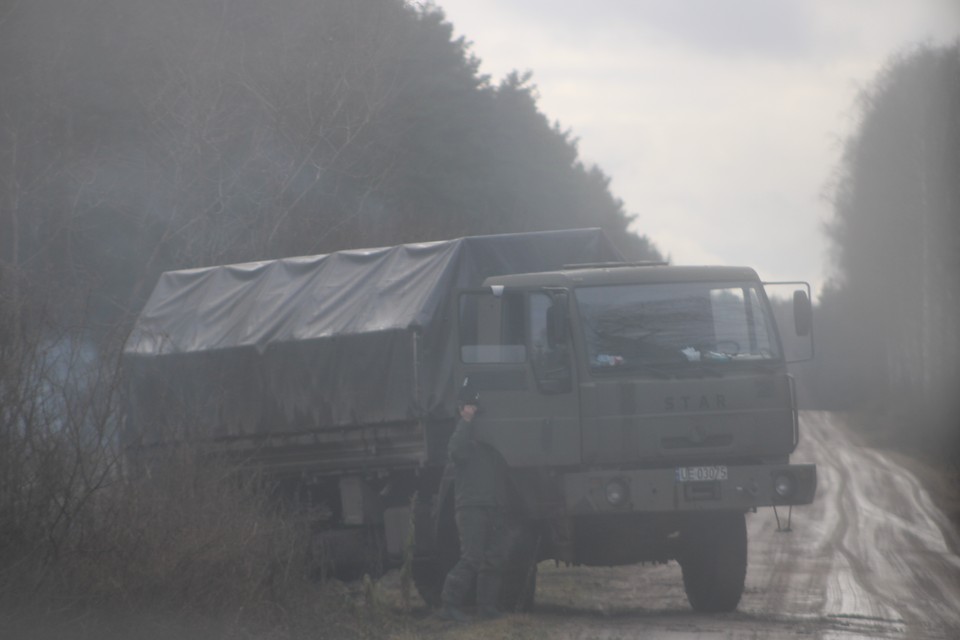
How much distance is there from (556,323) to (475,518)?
1.67 metres

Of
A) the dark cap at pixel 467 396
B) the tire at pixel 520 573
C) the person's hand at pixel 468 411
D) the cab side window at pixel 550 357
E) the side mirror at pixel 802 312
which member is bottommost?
the tire at pixel 520 573

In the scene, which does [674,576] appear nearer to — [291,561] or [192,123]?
[291,561]

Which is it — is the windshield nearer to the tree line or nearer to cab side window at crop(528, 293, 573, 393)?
cab side window at crop(528, 293, 573, 393)

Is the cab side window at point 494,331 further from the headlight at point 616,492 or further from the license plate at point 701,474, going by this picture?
the license plate at point 701,474

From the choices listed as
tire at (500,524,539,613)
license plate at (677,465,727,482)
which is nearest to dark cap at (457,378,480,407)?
tire at (500,524,539,613)

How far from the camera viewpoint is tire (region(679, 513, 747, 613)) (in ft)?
34.1

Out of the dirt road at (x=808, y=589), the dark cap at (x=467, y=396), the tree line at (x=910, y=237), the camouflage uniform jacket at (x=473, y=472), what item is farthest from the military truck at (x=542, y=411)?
the tree line at (x=910, y=237)

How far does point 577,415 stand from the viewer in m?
9.92

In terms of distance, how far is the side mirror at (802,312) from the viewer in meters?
10.8

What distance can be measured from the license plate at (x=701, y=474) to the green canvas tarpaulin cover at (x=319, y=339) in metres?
2.23

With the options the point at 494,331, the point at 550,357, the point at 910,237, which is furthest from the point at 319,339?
the point at 910,237

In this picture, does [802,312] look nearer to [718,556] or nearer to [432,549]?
[718,556]

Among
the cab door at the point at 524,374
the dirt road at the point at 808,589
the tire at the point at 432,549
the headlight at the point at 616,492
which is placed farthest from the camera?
the tire at the point at 432,549

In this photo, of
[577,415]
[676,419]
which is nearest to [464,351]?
[577,415]
